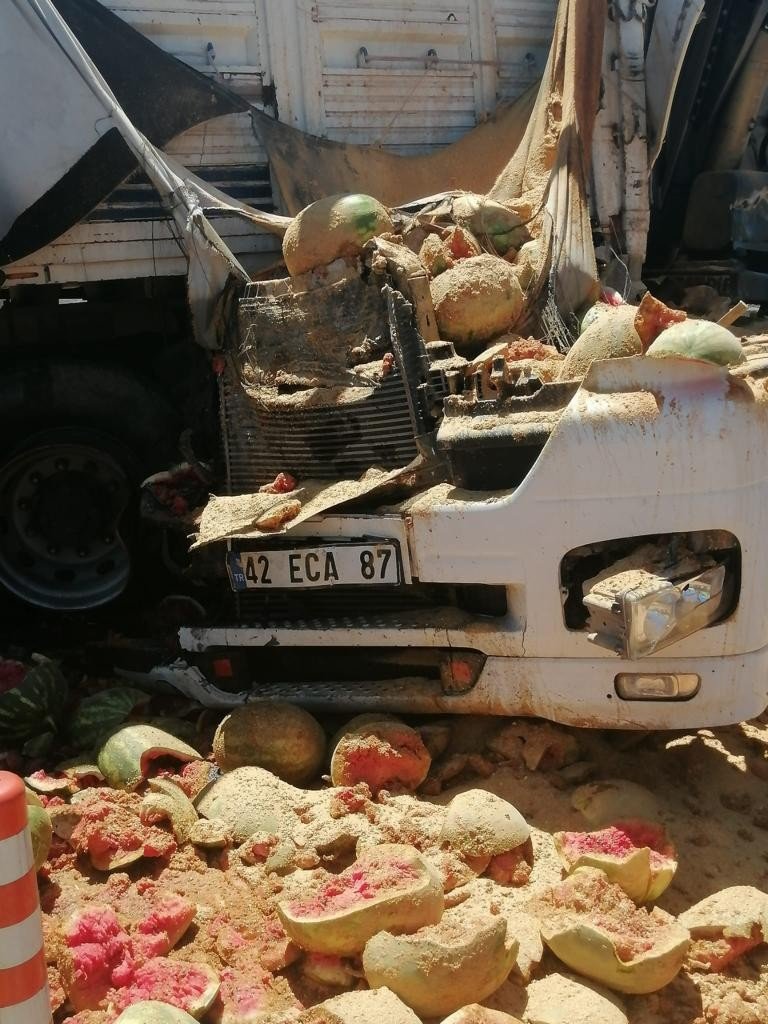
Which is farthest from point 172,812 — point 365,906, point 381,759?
point 365,906

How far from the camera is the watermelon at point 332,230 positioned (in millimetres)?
4234

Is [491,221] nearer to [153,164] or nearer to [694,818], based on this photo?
[153,164]

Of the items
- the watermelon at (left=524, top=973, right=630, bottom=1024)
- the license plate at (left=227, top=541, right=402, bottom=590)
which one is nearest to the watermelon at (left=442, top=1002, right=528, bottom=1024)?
the watermelon at (left=524, top=973, right=630, bottom=1024)

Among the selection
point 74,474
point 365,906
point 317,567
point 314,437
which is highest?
point 314,437

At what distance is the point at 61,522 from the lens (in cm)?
514

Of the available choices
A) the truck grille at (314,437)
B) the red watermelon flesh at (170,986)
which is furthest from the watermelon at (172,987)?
the truck grille at (314,437)

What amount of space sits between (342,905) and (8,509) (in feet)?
Answer: 9.75

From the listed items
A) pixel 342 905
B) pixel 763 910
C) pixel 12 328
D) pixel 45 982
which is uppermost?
pixel 12 328

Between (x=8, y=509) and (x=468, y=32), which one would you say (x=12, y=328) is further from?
(x=468, y=32)

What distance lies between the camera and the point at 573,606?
356 centimetres

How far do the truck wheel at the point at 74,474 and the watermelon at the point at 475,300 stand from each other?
5.27ft

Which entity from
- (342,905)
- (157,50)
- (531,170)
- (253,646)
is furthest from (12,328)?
(342,905)

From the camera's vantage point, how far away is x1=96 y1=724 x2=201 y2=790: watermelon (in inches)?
150

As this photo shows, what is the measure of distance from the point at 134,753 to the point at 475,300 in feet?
7.01
